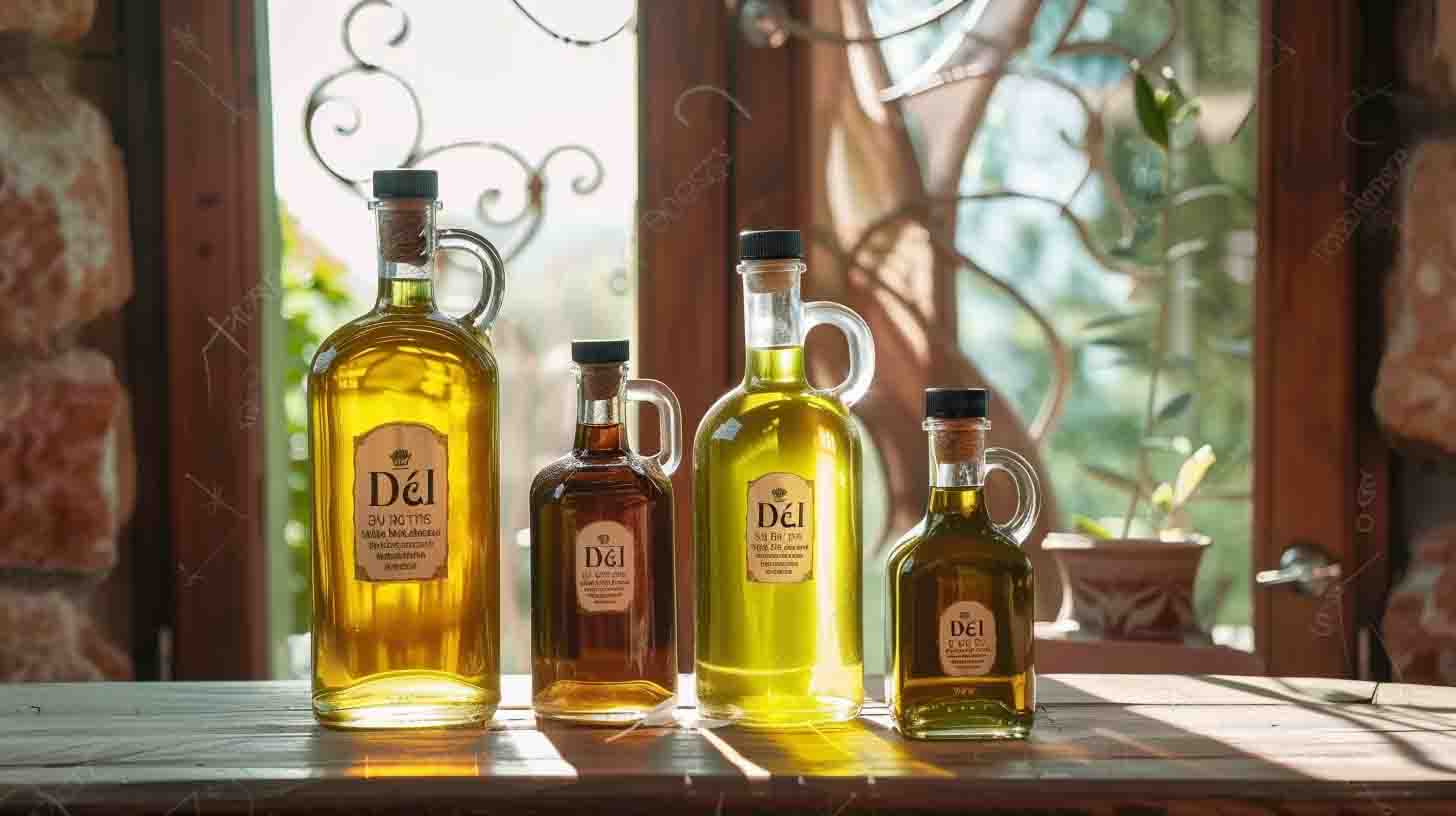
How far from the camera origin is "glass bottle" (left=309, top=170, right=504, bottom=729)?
0.83m

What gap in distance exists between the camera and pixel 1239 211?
4.65 ft

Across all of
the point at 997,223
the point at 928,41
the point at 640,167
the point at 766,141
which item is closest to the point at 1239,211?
the point at 997,223

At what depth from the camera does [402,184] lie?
0.83 m

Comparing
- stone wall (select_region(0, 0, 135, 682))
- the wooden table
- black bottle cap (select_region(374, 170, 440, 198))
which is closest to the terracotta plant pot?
the wooden table

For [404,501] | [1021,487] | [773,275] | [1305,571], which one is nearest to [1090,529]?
[1305,571]

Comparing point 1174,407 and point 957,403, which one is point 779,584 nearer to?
point 957,403

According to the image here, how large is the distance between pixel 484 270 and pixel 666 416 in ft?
0.45

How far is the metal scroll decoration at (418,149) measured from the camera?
1381mm

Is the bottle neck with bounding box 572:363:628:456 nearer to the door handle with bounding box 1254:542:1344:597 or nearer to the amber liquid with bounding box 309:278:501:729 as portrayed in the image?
the amber liquid with bounding box 309:278:501:729

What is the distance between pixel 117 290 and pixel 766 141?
0.60 m

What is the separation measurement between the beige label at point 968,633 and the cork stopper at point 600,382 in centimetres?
23

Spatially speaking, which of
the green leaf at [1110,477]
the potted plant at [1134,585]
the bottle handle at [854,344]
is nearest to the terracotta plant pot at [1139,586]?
the potted plant at [1134,585]

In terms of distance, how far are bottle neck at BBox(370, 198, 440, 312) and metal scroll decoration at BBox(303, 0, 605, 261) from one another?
538 mm

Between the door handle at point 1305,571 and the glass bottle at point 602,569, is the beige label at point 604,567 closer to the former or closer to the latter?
the glass bottle at point 602,569
